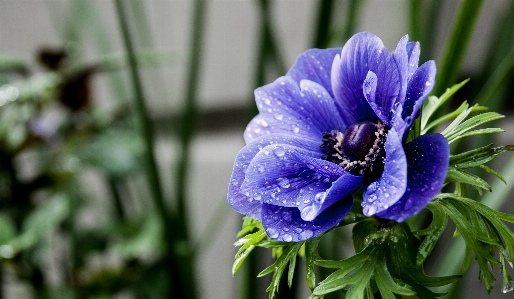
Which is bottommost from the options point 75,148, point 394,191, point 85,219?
point 85,219

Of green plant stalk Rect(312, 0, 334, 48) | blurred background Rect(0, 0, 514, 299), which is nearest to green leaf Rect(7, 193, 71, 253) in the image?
blurred background Rect(0, 0, 514, 299)

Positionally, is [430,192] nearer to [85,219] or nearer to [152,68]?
[152,68]

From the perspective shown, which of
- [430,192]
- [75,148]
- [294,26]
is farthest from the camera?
[294,26]

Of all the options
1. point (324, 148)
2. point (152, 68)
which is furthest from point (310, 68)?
point (152, 68)

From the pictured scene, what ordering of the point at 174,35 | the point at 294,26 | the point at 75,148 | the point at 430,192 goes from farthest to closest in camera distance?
the point at 174,35
the point at 294,26
the point at 75,148
the point at 430,192

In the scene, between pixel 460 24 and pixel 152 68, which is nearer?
pixel 460 24

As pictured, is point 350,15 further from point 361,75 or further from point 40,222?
point 40,222

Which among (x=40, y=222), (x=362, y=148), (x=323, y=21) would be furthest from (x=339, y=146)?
(x=40, y=222)
